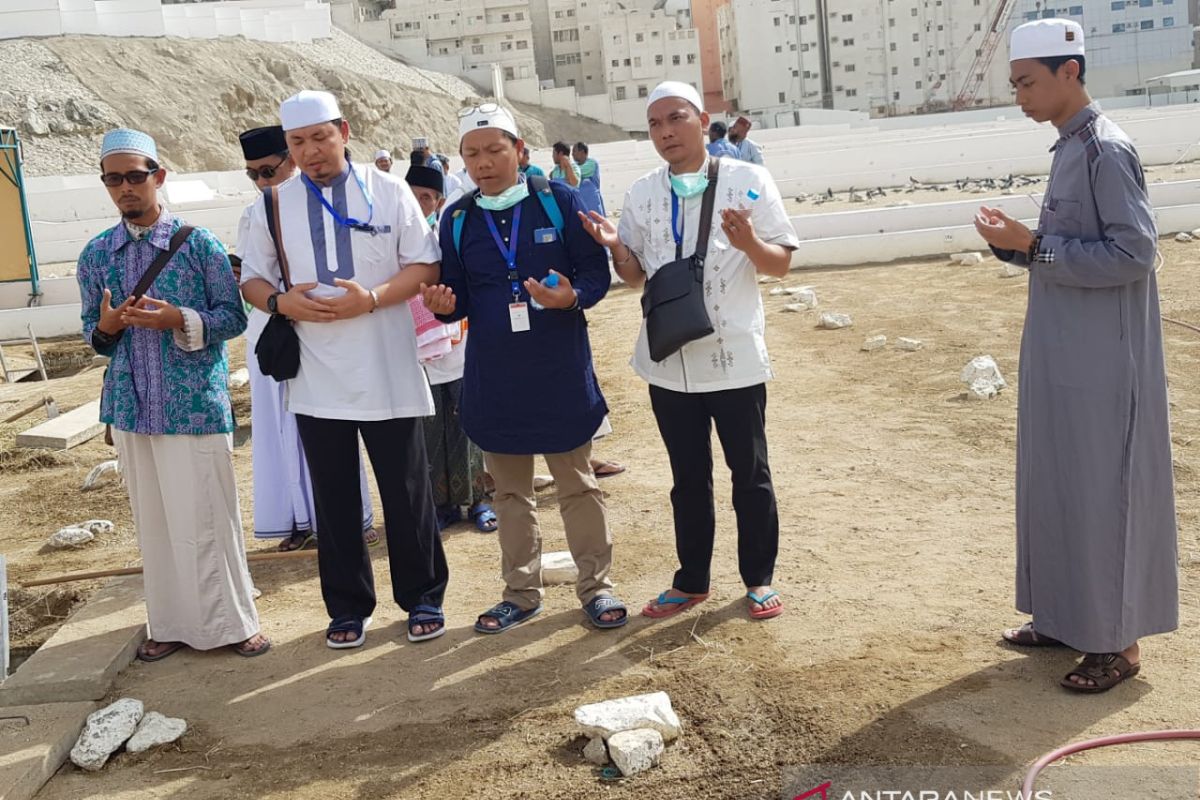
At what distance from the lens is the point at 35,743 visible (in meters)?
3.73

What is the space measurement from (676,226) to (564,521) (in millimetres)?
Result: 1202

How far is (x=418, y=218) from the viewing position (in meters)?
4.29

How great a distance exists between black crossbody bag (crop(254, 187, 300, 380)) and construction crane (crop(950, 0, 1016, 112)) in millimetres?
73837

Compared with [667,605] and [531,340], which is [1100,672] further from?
[531,340]

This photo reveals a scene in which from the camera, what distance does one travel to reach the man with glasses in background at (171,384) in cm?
417

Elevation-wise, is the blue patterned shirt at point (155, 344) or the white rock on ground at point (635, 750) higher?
the blue patterned shirt at point (155, 344)

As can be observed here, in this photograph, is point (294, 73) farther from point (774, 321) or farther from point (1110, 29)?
point (1110, 29)

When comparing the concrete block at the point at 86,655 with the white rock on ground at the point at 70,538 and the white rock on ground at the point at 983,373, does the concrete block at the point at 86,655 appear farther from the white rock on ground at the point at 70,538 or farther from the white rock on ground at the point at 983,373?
the white rock on ground at the point at 983,373

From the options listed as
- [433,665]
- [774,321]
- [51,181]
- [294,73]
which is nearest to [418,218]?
[433,665]

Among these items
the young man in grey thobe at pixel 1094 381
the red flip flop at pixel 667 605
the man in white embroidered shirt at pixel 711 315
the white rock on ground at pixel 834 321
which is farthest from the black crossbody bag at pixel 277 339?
the white rock on ground at pixel 834 321

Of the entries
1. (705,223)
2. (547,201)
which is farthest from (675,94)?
(547,201)

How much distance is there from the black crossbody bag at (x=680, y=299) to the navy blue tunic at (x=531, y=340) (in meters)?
0.22

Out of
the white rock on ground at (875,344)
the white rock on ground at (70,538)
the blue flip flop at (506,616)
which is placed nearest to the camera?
the blue flip flop at (506,616)

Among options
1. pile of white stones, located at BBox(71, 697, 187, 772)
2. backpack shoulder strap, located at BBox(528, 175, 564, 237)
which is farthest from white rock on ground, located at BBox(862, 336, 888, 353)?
pile of white stones, located at BBox(71, 697, 187, 772)
